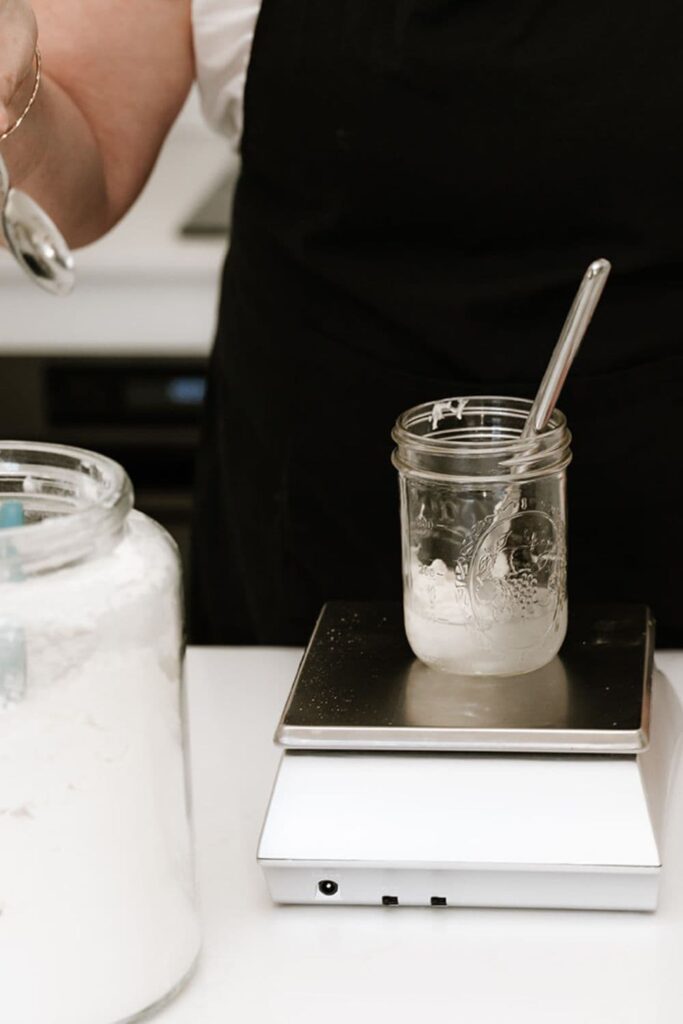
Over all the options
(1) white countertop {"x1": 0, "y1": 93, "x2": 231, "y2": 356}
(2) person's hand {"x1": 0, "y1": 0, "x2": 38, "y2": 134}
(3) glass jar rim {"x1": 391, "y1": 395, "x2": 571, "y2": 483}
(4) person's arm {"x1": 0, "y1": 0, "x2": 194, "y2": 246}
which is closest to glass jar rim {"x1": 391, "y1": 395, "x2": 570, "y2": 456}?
(3) glass jar rim {"x1": 391, "y1": 395, "x2": 571, "y2": 483}

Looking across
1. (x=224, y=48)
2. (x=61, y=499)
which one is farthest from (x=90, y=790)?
(x=224, y=48)

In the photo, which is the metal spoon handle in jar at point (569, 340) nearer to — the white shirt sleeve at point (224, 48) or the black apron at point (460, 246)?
the black apron at point (460, 246)

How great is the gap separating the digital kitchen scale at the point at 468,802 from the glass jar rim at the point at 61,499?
0.49 feet

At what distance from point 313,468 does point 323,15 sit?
29cm

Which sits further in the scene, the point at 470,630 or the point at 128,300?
the point at 128,300

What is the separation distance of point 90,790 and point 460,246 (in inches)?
20.6

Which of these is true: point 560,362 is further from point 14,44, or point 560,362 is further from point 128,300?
point 128,300

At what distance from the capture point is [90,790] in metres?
0.55

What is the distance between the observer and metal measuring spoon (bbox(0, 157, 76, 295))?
72 centimetres

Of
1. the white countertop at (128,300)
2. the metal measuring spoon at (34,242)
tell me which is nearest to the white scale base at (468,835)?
the metal measuring spoon at (34,242)

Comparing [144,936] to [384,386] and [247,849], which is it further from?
[384,386]

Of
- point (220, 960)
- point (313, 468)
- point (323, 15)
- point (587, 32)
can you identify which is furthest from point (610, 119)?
point (220, 960)

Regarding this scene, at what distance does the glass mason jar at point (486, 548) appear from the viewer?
2.25 feet

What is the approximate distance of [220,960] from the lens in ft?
2.05
